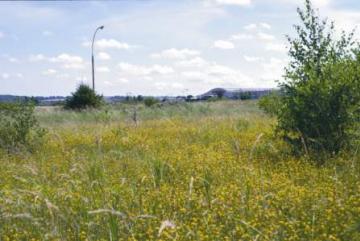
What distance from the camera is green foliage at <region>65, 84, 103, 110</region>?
3391 centimetres

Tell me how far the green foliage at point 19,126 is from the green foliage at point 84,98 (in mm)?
20532

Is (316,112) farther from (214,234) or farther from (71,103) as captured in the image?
(71,103)

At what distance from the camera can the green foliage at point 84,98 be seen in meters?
33.9

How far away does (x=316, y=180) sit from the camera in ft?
22.0

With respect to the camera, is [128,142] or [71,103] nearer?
[128,142]

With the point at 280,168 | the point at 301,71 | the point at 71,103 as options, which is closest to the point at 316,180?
the point at 280,168

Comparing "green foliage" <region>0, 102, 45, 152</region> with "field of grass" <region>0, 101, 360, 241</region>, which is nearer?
"field of grass" <region>0, 101, 360, 241</region>

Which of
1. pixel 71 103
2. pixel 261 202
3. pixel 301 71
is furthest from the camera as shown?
pixel 71 103

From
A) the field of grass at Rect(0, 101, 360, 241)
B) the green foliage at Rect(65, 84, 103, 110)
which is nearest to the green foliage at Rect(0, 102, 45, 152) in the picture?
the field of grass at Rect(0, 101, 360, 241)

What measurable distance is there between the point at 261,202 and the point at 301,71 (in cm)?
524

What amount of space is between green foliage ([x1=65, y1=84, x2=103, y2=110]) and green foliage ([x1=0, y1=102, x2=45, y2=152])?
20532 mm

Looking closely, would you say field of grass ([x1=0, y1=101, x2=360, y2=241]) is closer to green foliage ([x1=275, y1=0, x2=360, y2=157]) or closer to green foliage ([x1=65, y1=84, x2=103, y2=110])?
green foliage ([x1=275, y1=0, x2=360, y2=157])

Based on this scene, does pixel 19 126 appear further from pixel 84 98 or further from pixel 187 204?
pixel 84 98

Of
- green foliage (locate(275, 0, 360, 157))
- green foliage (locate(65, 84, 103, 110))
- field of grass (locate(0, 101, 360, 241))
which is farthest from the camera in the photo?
green foliage (locate(65, 84, 103, 110))
